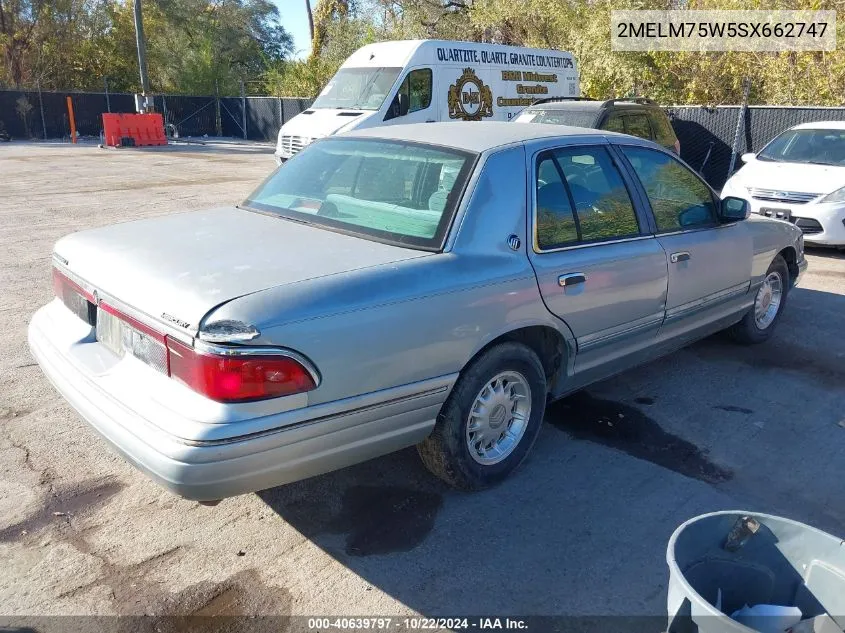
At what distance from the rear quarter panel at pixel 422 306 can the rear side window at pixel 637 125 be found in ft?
23.6

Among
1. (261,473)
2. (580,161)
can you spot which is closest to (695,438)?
(580,161)

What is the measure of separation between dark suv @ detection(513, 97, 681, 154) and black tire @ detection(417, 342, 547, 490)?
6935 millimetres

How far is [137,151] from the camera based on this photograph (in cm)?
2391

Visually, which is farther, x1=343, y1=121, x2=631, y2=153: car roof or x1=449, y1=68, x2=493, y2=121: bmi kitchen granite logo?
x1=449, y1=68, x2=493, y2=121: bmi kitchen granite logo

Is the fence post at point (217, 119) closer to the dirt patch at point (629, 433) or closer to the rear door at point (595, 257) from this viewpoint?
the dirt patch at point (629, 433)

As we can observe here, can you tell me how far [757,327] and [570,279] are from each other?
2777 millimetres

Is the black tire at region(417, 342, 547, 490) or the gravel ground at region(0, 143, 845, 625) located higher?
the black tire at region(417, 342, 547, 490)

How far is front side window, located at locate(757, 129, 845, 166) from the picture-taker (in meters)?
9.89

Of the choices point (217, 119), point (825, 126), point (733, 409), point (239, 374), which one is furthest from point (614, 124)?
point (217, 119)

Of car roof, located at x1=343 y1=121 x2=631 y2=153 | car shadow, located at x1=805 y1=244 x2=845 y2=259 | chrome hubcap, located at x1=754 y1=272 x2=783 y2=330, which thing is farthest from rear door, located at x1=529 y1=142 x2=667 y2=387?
car shadow, located at x1=805 y1=244 x2=845 y2=259

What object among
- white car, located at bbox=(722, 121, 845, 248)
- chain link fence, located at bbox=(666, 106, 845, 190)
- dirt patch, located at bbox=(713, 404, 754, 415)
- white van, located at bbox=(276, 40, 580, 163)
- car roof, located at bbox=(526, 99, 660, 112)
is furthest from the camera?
white van, located at bbox=(276, 40, 580, 163)

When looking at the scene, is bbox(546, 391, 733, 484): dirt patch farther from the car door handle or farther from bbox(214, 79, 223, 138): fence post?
bbox(214, 79, 223, 138): fence post

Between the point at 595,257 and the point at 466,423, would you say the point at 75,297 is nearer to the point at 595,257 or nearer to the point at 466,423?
the point at 466,423

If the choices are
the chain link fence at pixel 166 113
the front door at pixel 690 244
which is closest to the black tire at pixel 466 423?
the front door at pixel 690 244
